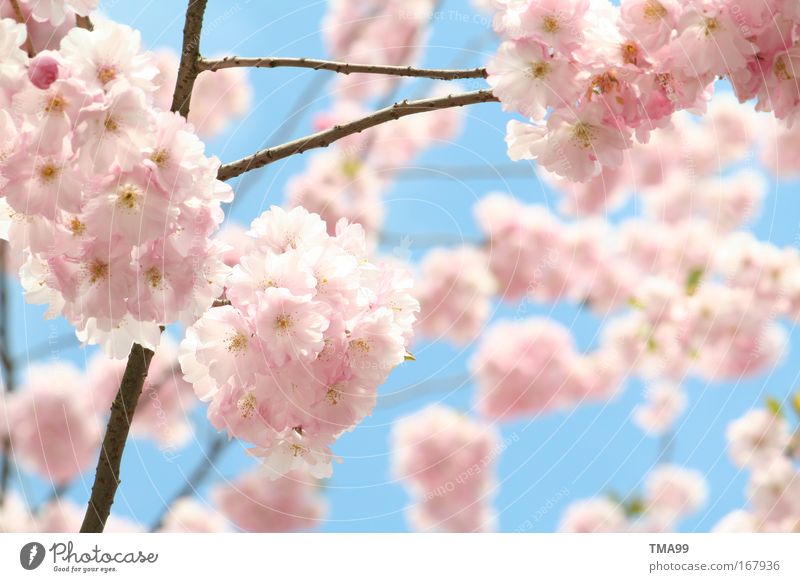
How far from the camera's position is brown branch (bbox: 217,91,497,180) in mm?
1709

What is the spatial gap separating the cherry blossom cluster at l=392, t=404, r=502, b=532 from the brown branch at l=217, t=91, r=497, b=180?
2.91m

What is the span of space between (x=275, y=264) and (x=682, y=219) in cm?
514

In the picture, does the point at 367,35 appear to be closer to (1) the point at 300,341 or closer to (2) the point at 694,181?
(2) the point at 694,181

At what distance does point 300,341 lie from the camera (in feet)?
4.68

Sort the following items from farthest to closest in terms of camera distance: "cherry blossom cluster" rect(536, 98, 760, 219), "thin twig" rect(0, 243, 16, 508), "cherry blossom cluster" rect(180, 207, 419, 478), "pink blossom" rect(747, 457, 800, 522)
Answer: "cherry blossom cluster" rect(536, 98, 760, 219) < "pink blossom" rect(747, 457, 800, 522) < "thin twig" rect(0, 243, 16, 508) < "cherry blossom cluster" rect(180, 207, 419, 478)

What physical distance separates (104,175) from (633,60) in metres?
0.98

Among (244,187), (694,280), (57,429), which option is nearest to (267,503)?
(57,429)

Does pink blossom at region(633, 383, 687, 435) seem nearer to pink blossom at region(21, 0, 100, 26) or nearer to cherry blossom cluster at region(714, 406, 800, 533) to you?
cherry blossom cluster at region(714, 406, 800, 533)

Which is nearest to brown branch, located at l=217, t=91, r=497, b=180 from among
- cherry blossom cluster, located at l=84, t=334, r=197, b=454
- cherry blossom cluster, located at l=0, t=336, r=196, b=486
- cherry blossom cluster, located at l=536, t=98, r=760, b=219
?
cherry blossom cluster, located at l=84, t=334, r=197, b=454

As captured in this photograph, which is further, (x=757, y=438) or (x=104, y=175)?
(x=757, y=438)

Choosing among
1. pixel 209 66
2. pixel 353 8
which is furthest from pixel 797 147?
pixel 209 66

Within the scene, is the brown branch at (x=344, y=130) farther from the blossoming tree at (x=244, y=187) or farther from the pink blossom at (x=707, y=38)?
the pink blossom at (x=707, y=38)

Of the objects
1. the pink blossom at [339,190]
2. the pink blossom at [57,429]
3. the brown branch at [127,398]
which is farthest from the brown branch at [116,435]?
the pink blossom at [339,190]
